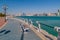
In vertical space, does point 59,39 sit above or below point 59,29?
below

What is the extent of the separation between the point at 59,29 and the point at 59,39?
0.30m

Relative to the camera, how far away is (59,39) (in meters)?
4.59

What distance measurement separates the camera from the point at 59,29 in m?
4.52
